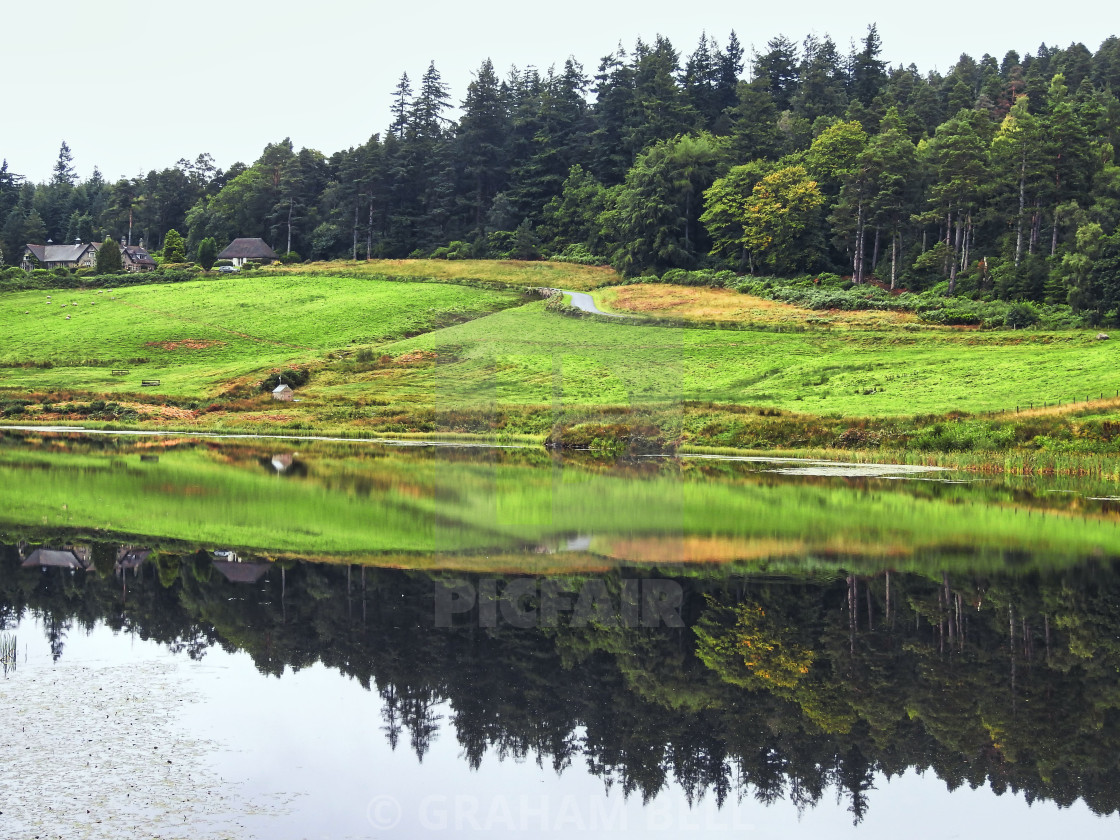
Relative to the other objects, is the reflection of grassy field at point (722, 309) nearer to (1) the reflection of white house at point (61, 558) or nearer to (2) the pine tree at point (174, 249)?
(2) the pine tree at point (174, 249)

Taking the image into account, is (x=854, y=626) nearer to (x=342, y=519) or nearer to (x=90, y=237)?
(x=342, y=519)

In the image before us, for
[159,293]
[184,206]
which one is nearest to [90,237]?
[184,206]

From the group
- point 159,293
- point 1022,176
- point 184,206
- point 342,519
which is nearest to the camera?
point 342,519

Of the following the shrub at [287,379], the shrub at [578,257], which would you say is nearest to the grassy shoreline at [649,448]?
the shrub at [287,379]

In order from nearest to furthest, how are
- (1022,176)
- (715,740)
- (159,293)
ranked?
(715,740), (1022,176), (159,293)

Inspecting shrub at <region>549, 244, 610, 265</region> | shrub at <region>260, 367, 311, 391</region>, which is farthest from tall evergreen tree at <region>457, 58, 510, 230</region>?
shrub at <region>260, 367, 311, 391</region>

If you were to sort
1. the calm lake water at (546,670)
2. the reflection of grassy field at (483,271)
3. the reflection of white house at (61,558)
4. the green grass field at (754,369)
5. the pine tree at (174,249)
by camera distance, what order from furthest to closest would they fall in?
the pine tree at (174,249)
the reflection of grassy field at (483,271)
the green grass field at (754,369)
the reflection of white house at (61,558)
the calm lake water at (546,670)

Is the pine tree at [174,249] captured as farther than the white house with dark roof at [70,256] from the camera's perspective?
No

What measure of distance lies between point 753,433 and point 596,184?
260 feet

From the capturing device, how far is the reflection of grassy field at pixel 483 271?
335 feet

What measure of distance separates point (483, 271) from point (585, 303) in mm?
21772

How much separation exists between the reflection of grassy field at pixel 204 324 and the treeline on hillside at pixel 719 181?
2063 centimetres

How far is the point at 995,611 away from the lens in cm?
1598

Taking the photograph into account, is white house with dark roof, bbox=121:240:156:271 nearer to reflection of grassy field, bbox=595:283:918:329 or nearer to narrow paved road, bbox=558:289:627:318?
narrow paved road, bbox=558:289:627:318
